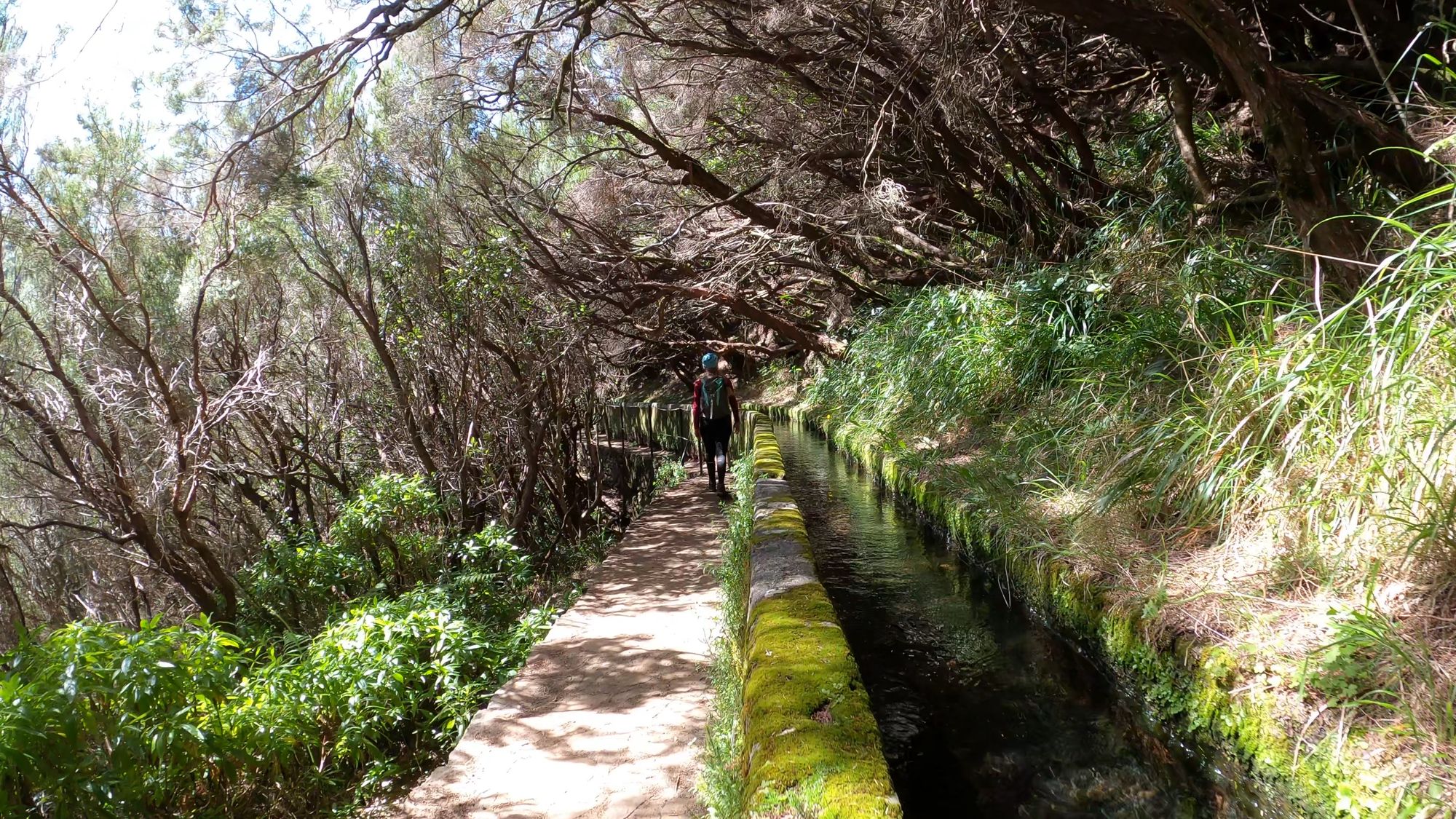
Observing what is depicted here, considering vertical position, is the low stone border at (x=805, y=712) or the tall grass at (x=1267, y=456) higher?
the tall grass at (x=1267, y=456)

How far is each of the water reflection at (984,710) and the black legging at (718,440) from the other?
108 inches

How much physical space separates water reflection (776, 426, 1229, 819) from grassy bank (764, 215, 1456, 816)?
29 centimetres

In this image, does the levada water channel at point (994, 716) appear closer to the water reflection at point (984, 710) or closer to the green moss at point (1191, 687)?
the water reflection at point (984, 710)

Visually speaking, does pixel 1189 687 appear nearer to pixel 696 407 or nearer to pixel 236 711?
pixel 236 711

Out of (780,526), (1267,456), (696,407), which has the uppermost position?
(696,407)

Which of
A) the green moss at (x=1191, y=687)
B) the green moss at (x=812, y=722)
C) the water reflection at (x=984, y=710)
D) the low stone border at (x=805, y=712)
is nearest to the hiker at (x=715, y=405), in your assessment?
the water reflection at (x=984, y=710)

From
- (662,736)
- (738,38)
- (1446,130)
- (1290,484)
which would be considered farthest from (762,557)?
(738,38)

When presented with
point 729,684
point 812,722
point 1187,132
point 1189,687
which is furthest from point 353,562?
point 1187,132

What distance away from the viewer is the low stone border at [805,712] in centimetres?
235

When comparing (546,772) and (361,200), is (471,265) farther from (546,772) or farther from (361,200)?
(546,772)

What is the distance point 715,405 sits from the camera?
859 centimetres

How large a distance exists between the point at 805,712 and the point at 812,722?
97 mm

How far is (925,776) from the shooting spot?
3.45 meters

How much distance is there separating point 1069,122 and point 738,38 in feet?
12.9
